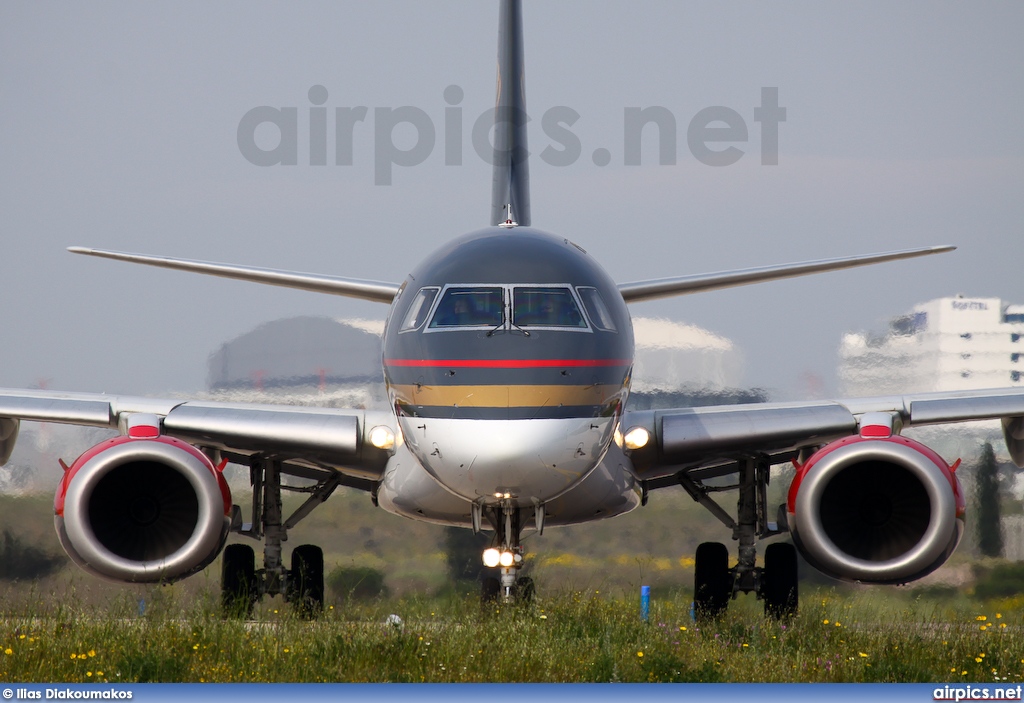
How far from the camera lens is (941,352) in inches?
802

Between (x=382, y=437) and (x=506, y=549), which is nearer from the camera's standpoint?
(x=506, y=549)

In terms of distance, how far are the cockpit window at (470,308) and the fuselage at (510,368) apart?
1cm

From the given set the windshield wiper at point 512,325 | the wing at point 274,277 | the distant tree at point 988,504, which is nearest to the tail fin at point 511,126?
the wing at point 274,277

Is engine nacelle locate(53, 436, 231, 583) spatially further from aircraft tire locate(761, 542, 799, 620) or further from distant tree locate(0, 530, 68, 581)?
distant tree locate(0, 530, 68, 581)

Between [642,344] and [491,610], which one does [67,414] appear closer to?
[491,610]

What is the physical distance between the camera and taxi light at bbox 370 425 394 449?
40.2 ft

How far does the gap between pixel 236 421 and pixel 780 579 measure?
623 centimetres

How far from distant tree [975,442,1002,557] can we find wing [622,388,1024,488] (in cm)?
481

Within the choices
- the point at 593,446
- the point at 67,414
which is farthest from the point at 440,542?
the point at 593,446

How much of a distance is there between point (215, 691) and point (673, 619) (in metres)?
8.17

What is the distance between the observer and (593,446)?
10281mm

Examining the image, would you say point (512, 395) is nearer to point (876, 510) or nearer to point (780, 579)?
point (876, 510)

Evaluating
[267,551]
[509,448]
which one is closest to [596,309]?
[509,448]

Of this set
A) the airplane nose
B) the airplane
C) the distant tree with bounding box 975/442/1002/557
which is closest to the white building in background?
the distant tree with bounding box 975/442/1002/557
